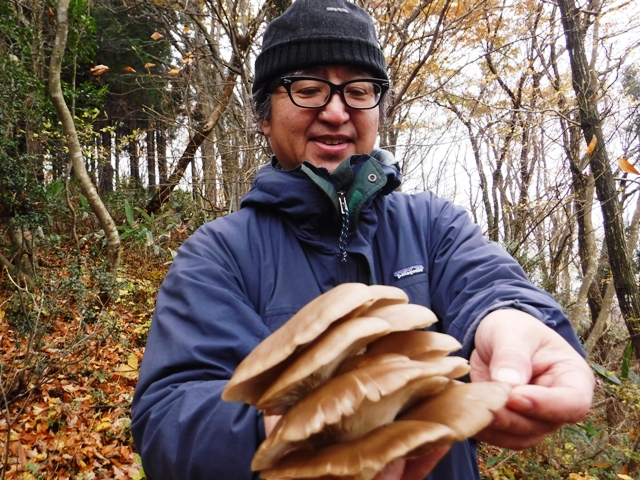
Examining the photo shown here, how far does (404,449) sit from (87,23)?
11.3 meters

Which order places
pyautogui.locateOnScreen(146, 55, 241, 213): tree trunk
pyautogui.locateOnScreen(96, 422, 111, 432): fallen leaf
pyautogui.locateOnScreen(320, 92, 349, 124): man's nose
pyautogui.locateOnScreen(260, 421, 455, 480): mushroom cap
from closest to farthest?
pyautogui.locateOnScreen(260, 421, 455, 480): mushroom cap < pyautogui.locateOnScreen(320, 92, 349, 124): man's nose < pyautogui.locateOnScreen(96, 422, 111, 432): fallen leaf < pyautogui.locateOnScreen(146, 55, 241, 213): tree trunk

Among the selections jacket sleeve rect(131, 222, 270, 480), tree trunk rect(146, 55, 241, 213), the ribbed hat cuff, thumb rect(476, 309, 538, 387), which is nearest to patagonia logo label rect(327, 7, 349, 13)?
the ribbed hat cuff

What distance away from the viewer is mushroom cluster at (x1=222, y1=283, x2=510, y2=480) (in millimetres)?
844

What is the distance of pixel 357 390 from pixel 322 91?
170 centimetres

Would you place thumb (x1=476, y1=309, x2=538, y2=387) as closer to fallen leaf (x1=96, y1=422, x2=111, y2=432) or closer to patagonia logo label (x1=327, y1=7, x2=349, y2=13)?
patagonia logo label (x1=327, y1=7, x2=349, y2=13)

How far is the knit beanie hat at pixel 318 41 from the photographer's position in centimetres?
217

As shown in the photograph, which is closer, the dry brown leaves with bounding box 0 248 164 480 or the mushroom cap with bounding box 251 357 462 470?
the mushroom cap with bounding box 251 357 462 470

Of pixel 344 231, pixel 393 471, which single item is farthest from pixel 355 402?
pixel 344 231

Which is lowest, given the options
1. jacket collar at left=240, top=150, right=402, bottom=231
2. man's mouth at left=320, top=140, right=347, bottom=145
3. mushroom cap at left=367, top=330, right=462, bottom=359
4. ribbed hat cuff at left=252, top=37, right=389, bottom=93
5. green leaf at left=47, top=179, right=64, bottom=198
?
mushroom cap at left=367, top=330, right=462, bottom=359

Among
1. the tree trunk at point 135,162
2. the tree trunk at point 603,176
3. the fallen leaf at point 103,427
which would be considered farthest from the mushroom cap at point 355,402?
the tree trunk at point 135,162

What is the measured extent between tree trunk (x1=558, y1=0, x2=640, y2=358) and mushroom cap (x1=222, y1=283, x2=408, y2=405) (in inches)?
304

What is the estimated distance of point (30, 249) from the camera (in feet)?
26.7

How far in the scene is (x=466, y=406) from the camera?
91 centimetres

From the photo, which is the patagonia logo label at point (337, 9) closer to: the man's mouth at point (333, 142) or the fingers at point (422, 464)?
the man's mouth at point (333, 142)
